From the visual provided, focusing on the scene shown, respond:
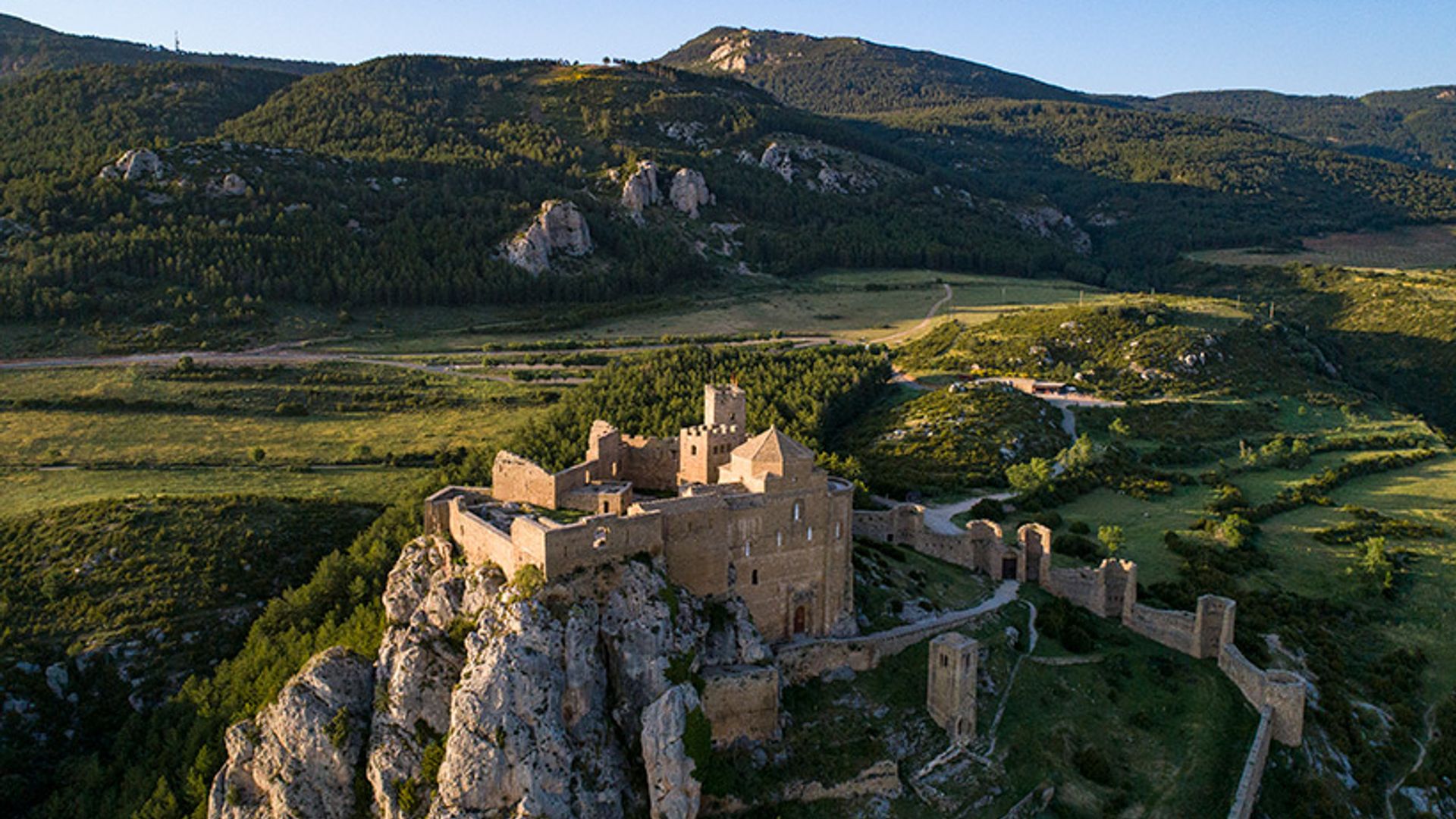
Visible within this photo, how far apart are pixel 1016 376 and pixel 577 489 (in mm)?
90542

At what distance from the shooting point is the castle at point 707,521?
1727 inches

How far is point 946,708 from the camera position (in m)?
48.8

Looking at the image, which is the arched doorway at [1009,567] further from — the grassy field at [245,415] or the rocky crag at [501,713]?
the grassy field at [245,415]

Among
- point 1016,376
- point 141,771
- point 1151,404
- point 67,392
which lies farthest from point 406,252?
point 141,771

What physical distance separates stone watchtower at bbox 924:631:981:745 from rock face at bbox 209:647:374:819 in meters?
24.4

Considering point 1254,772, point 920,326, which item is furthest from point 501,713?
point 920,326

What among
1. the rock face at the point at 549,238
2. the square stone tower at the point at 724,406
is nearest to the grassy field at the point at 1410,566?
the square stone tower at the point at 724,406

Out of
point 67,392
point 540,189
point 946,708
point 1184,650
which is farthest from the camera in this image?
point 540,189

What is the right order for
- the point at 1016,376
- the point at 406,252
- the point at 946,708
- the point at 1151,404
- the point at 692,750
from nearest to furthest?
1. the point at 692,750
2. the point at 946,708
3. the point at 1151,404
4. the point at 1016,376
5. the point at 406,252

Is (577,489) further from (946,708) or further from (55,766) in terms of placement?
(55,766)

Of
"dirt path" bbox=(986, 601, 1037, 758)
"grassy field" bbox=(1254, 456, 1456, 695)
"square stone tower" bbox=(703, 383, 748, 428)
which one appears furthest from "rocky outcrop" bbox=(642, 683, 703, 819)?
"grassy field" bbox=(1254, 456, 1456, 695)

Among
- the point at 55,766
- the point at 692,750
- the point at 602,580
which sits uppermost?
the point at 602,580

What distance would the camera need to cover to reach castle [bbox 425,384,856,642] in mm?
43875

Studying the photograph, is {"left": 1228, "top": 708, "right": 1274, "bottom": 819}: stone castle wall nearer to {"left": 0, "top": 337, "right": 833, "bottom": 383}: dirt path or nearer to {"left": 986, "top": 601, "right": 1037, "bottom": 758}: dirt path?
{"left": 986, "top": 601, "right": 1037, "bottom": 758}: dirt path
